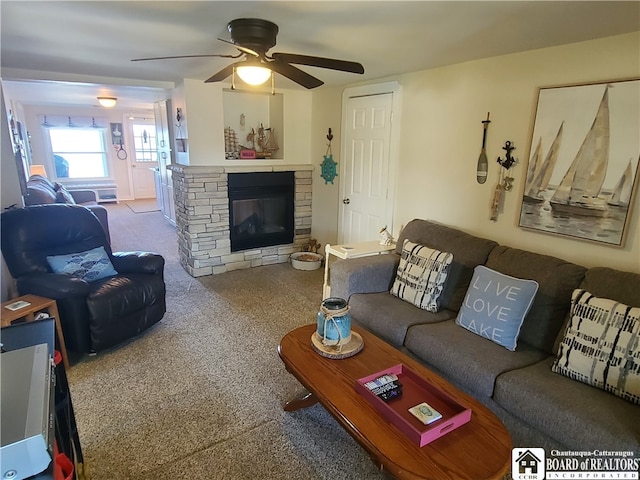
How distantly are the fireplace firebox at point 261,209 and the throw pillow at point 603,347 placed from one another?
3.52 metres

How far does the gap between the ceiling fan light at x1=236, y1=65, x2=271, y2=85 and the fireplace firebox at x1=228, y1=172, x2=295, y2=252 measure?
2301 mm

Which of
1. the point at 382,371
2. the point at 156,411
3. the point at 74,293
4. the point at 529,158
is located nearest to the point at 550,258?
the point at 529,158

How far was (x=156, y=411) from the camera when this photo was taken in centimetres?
222

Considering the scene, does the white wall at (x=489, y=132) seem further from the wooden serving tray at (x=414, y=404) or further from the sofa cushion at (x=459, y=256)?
the wooden serving tray at (x=414, y=404)

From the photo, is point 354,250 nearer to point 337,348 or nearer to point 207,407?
point 337,348

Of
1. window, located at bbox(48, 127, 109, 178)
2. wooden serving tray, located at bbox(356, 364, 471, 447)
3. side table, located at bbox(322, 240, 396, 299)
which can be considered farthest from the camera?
window, located at bbox(48, 127, 109, 178)

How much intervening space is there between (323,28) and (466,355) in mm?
1991

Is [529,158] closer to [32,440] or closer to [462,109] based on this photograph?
[462,109]

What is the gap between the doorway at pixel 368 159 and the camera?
3693mm

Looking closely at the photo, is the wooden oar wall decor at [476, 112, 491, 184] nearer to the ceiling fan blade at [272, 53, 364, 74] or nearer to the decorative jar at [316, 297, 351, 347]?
the ceiling fan blade at [272, 53, 364, 74]

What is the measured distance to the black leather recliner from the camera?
264cm

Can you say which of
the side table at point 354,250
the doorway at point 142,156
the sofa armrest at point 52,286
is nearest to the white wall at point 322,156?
the side table at point 354,250

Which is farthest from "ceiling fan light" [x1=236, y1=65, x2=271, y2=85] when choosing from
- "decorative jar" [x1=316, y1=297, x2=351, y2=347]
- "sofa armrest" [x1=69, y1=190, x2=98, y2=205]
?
"sofa armrest" [x1=69, y1=190, x2=98, y2=205]

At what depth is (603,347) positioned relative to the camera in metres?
1.79
